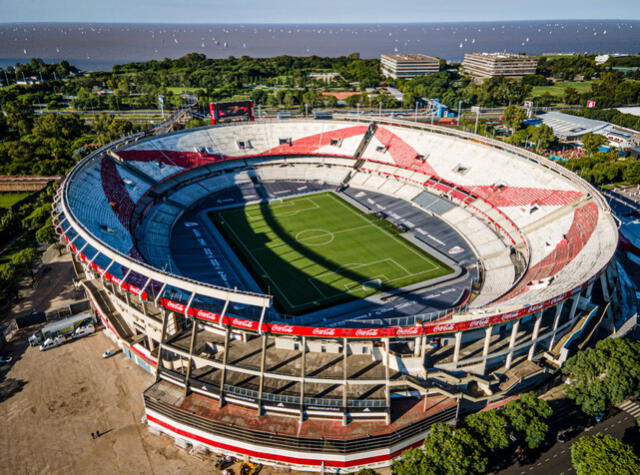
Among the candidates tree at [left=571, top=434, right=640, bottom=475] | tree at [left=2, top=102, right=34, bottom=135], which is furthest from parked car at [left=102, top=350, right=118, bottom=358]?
tree at [left=2, top=102, right=34, bottom=135]

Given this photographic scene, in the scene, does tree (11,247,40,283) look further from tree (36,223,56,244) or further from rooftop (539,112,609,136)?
rooftop (539,112,609,136)

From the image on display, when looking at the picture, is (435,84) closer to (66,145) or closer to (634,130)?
(634,130)

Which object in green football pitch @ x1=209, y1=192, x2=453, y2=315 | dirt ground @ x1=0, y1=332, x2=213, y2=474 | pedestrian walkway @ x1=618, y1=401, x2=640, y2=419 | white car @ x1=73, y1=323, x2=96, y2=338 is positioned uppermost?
green football pitch @ x1=209, y1=192, x2=453, y2=315

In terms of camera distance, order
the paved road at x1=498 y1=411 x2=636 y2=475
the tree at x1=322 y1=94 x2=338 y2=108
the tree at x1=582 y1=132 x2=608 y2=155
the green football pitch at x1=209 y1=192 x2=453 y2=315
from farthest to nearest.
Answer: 1. the tree at x1=322 y1=94 x2=338 y2=108
2. the tree at x1=582 y1=132 x2=608 y2=155
3. the green football pitch at x1=209 y1=192 x2=453 y2=315
4. the paved road at x1=498 y1=411 x2=636 y2=475

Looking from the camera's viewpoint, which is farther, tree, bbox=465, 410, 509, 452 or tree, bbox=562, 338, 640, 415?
tree, bbox=562, 338, 640, 415

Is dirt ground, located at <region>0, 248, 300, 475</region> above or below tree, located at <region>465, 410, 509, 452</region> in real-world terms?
below

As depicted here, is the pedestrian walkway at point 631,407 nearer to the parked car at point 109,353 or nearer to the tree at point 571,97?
the parked car at point 109,353

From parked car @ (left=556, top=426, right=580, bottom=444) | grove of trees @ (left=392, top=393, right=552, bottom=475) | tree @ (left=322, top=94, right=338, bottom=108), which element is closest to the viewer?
grove of trees @ (left=392, top=393, right=552, bottom=475)

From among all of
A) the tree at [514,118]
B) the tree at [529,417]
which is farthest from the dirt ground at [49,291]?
the tree at [514,118]
